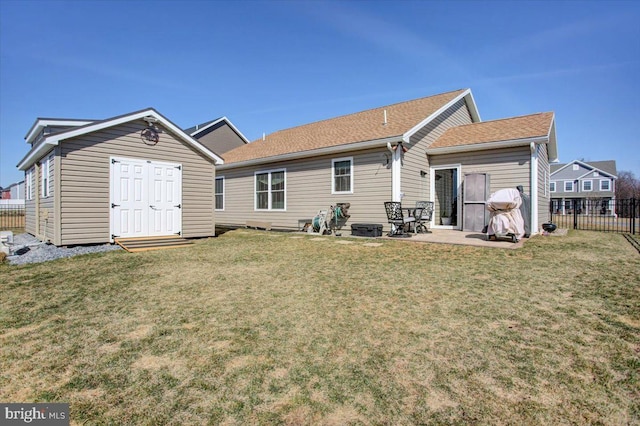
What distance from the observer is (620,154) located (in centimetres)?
4553

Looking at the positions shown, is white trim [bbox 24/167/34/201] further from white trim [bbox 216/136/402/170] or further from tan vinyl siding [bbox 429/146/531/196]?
tan vinyl siding [bbox 429/146/531/196]

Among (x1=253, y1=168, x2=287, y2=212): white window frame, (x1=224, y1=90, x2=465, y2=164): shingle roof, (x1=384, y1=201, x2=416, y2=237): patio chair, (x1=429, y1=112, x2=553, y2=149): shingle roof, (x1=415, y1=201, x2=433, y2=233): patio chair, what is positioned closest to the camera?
(x1=384, y1=201, x2=416, y2=237): patio chair

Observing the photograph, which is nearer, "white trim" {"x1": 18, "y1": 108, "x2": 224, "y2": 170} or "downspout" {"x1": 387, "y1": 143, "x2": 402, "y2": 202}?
"white trim" {"x1": 18, "y1": 108, "x2": 224, "y2": 170}

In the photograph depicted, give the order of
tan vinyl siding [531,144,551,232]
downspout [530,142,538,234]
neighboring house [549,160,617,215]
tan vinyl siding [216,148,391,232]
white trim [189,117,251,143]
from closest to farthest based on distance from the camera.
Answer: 1. downspout [530,142,538,234]
2. tan vinyl siding [216,148,391,232]
3. tan vinyl siding [531,144,551,232]
4. white trim [189,117,251,143]
5. neighboring house [549,160,617,215]

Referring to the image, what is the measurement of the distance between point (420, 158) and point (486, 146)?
2078mm

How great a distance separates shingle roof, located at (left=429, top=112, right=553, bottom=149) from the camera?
9762 millimetres

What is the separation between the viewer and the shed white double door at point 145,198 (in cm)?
866

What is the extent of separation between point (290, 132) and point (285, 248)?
406 inches

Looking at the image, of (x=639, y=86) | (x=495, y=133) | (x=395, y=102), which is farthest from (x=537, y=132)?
(x=639, y=86)

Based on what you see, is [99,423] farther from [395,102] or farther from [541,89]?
[541,89]

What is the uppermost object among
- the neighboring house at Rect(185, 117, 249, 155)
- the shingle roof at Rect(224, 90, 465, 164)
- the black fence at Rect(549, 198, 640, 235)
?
the neighboring house at Rect(185, 117, 249, 155)

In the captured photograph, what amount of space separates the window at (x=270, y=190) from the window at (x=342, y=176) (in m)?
2.61

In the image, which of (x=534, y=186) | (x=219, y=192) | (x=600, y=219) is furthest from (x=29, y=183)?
(x=600, y=219)

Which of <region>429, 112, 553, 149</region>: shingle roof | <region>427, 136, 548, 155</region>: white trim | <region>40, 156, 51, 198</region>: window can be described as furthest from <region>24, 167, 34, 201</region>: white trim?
<region>429, 112, 553, 149</region>: shingle roof
